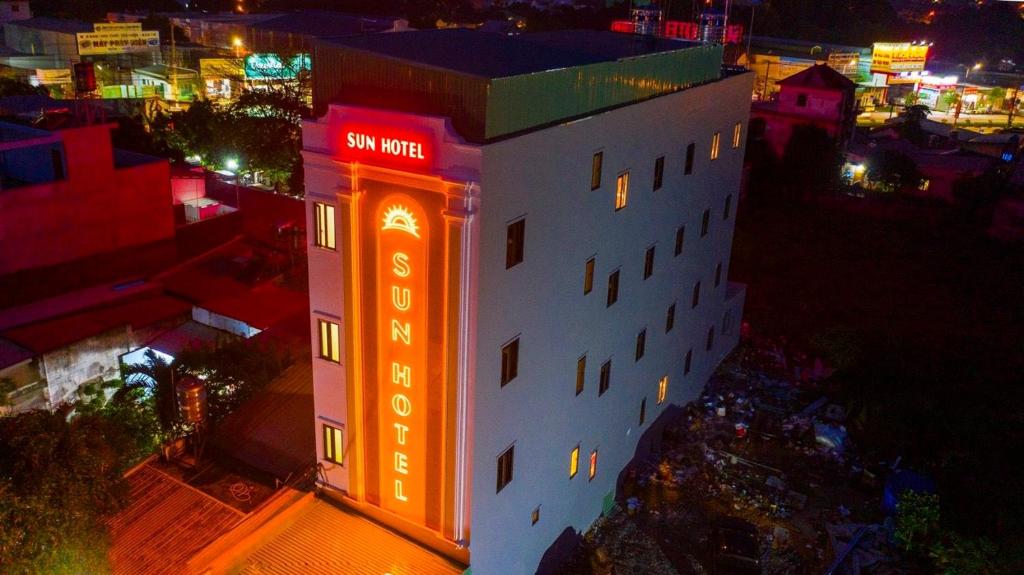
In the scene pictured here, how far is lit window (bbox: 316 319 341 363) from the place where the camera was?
1664cm

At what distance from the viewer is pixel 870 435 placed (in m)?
26.8

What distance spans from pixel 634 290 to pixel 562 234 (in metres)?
5.72

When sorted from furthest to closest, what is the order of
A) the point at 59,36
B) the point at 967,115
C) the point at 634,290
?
1. the point at 967,115
2. the point at 59,36
3. the point at 634,290

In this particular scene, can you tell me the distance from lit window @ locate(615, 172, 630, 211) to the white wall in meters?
0.30

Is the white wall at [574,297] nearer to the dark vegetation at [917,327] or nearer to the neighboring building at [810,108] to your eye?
the dark vegetation at [917,327]

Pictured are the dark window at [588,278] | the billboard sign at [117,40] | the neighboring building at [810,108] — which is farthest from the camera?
the billboard sign at [117,40]

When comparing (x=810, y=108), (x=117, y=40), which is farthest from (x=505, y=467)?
(x=117, y=40)

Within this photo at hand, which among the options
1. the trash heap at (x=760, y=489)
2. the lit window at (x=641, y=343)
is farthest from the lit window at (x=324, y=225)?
the trash heap at (x=760, y=489)

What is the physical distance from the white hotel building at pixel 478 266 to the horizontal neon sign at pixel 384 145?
38 mm

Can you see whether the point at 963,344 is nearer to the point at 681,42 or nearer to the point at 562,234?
the point at 681,42

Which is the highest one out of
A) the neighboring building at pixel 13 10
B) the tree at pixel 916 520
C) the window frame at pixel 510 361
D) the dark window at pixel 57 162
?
the neighboring building at pixel 13 10

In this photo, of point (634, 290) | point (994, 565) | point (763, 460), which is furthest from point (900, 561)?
point (634, 290)

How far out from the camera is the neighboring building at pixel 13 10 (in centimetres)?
8438

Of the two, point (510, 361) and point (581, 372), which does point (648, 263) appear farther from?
point (510, 361)
